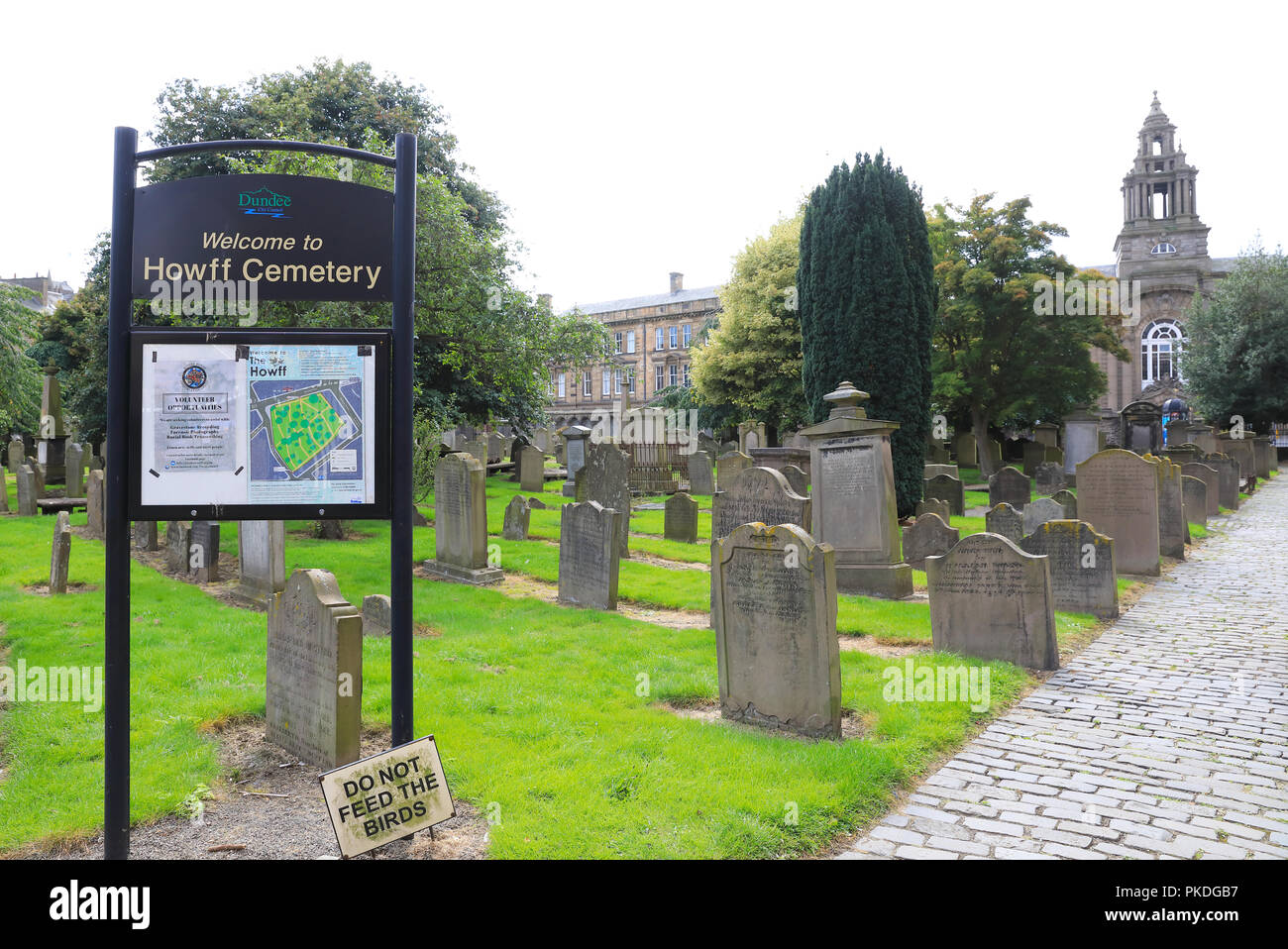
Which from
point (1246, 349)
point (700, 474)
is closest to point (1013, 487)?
point (700, 474)

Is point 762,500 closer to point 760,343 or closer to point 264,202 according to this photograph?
point 264,202

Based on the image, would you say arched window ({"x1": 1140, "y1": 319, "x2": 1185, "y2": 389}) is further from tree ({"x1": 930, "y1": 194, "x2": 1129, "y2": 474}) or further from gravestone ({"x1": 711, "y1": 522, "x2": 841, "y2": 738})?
gravestone ({"x1": 711, "y1": 522, "x2": 841, "y2": 738})

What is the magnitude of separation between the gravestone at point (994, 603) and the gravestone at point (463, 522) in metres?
6.03

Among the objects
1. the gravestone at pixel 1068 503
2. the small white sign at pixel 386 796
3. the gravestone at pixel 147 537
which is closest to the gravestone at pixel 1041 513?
the gravestone at pixel 1068 503

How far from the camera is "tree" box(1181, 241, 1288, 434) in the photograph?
39.9m

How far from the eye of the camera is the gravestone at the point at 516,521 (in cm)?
1526

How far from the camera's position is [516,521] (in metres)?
15.4

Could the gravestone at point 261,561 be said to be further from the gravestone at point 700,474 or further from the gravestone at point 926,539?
the gravestone at point 700,474

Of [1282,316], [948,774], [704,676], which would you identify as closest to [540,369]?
[704,676]

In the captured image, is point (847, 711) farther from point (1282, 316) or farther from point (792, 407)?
point (1282, 316)

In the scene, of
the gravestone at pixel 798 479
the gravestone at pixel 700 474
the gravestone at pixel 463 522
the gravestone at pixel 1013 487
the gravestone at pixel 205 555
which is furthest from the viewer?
the gravestone at pixel 700 474

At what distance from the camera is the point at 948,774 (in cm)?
486

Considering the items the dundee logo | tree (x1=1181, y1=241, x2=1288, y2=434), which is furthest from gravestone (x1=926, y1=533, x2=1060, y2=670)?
tree (x1=1181, y1=241, x2=1288, y2=434)

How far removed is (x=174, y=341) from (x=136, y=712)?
347 centimetres
